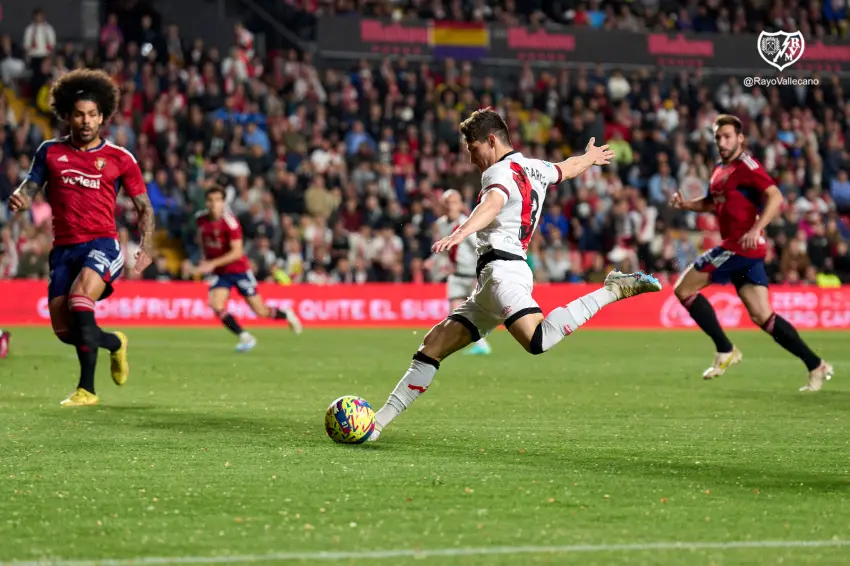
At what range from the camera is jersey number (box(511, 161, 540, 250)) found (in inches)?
325

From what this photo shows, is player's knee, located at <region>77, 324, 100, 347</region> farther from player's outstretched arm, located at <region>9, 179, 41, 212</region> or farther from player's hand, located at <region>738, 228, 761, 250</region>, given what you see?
player's hand, located at <region>738, 228, 761, 250</region>

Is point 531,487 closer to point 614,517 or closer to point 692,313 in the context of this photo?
point 614,517

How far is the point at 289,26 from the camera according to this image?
3005 centimetres

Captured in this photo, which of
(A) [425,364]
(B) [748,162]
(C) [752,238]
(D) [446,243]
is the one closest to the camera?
(D) [446,243]

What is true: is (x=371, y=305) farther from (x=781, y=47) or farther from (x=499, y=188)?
(x=499, y=188)

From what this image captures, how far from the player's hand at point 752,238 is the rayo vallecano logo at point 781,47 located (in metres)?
21.3

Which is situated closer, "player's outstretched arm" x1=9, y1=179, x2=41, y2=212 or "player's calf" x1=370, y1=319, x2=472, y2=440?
"player's calf" x1=370, y1=319, x2=472, y2=440

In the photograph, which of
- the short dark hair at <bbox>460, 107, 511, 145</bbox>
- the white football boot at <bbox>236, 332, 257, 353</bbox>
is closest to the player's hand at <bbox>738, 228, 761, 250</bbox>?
the short dark hair at <bbox>460, 107, 511, 145</bbox>

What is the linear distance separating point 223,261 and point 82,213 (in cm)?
691

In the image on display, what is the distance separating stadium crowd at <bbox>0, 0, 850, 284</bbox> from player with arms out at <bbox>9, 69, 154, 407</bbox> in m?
13.3

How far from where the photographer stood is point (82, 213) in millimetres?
10500

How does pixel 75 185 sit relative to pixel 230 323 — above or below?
above

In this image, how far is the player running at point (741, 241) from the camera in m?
12.5

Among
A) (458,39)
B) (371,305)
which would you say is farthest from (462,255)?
(458,39)
